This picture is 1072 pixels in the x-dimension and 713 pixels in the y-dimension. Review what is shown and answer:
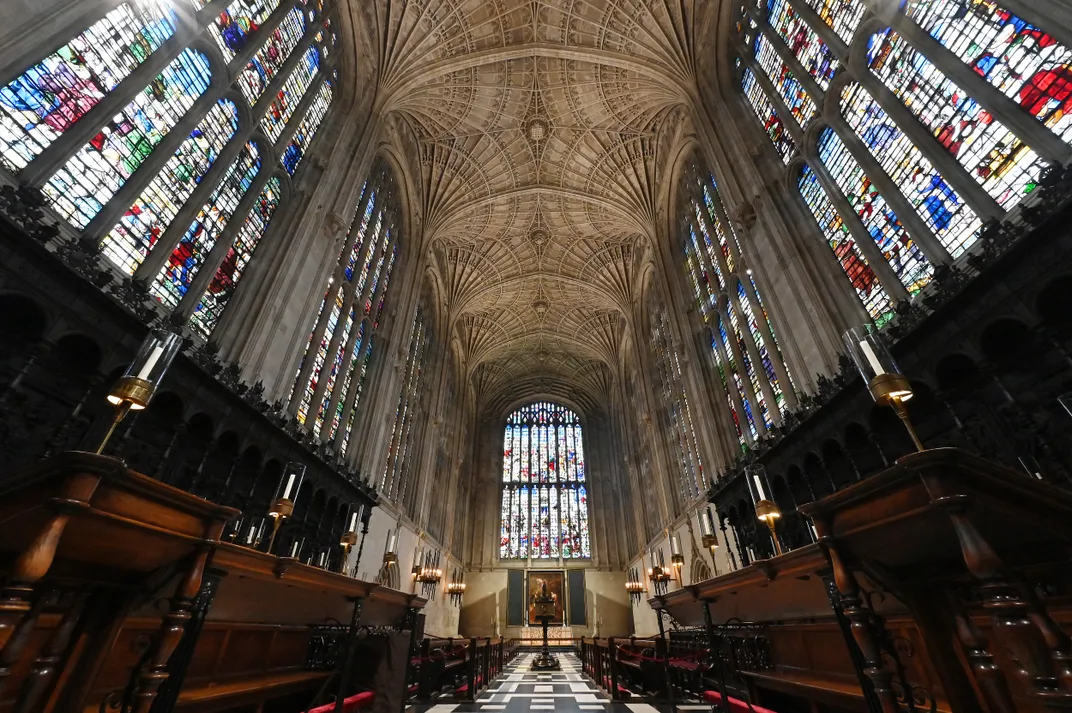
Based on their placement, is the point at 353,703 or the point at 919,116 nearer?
the point at 353,703

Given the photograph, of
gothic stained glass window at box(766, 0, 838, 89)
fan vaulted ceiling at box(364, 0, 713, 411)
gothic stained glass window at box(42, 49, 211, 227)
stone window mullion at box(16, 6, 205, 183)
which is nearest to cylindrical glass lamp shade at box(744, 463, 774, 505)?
gothic stained glass window at box(766, 0, 838, 89)

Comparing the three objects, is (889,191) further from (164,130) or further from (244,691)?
(164,130)

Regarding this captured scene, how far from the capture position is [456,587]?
20.8m

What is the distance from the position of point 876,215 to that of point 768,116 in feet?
16.8

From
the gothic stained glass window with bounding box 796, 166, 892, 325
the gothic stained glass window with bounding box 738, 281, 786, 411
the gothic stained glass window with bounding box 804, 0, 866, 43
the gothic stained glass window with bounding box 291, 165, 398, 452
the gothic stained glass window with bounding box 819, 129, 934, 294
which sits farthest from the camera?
the gothic stained glass window with bounding box 291, 165, 398, 452

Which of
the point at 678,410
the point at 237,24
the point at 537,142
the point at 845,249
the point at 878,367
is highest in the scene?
the point at 537,142

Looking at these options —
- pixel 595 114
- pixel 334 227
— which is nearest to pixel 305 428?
pixel 334 227

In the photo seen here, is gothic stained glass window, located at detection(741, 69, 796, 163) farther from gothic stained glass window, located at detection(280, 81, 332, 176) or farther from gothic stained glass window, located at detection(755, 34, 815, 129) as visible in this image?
gothic stained glass window, located at detection(280, 81, 332, 176)

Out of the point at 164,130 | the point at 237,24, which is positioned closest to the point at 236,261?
the point at 164,130

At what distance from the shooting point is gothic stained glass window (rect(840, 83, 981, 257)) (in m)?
6.02

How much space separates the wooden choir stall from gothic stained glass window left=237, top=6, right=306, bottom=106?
9.16 meters

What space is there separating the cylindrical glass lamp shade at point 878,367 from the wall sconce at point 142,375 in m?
4.59

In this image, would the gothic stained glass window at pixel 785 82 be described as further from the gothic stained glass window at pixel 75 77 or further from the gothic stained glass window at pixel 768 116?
the gothic stained glass window at pixel 75 77

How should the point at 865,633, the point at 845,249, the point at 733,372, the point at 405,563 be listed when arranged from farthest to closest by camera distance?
the point at 405,563, the point at 733,372, the point at 845,249, the point at 865,633
